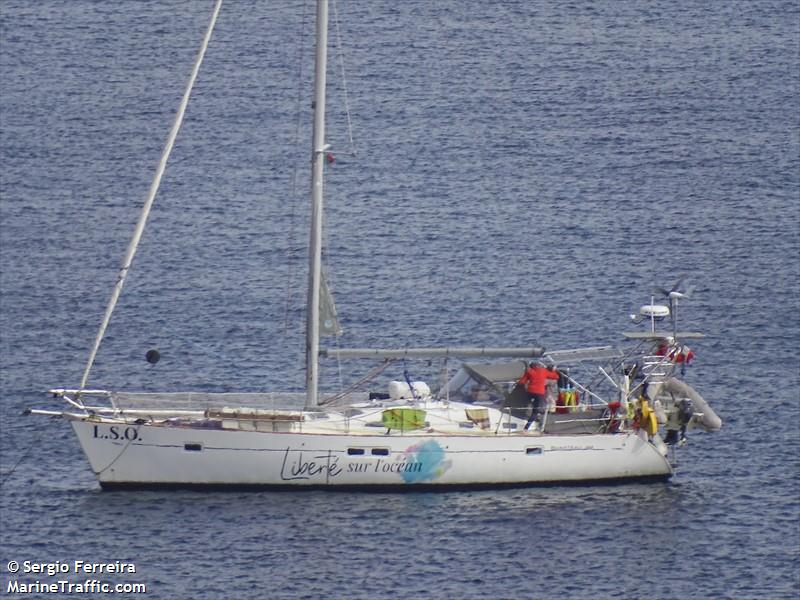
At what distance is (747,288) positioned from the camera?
10294cm

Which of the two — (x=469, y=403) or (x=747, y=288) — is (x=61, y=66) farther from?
(x=469, y=403)

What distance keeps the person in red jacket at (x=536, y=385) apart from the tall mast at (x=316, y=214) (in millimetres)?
7206

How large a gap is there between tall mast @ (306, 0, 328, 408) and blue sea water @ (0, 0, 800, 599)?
475 cm

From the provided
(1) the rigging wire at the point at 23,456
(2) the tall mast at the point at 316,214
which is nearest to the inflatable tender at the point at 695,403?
(2) the tall mast at the point at 316,214

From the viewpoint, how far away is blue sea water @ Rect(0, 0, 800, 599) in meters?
74.1

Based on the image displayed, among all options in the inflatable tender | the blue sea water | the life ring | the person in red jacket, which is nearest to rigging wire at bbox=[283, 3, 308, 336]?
the blue sea water

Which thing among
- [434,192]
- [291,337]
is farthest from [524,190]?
[291,337]

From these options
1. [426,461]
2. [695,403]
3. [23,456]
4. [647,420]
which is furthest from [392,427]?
[23,456]

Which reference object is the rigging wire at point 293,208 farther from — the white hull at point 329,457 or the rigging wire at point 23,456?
the white hull at point 329,457

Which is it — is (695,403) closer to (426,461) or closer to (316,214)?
(426,461)

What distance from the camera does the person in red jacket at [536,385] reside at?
3100 inches

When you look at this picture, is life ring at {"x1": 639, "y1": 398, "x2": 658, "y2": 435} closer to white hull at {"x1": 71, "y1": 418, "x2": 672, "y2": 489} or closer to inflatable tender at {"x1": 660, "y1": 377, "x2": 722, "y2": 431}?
white hull at {"x1": 71, "y1": 418, "x2": 672, "y2": 489}

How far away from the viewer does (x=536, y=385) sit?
78.8m

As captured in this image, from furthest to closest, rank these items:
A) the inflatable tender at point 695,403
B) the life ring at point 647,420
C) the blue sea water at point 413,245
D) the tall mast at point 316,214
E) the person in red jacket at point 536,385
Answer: the inflatable tender at point 695,403 < the life ring at point 647,420 < the person in red jacket at point 536,385 < the tall mast at point 316,214 < the blue sea water at point 413,245
